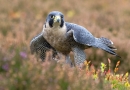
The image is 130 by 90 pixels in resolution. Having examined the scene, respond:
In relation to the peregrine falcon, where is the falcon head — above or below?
above

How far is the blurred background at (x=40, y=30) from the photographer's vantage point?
12.5 feet

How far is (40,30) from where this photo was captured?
1195cm

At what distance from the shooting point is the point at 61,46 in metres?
6.09

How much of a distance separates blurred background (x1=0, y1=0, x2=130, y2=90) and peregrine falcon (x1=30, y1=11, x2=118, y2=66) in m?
0.35

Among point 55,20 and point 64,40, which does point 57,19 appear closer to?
point 55,20

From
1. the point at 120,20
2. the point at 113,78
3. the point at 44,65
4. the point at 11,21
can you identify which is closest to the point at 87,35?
the point at 113,78

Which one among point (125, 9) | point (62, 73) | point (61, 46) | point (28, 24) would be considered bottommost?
point (62, 73)

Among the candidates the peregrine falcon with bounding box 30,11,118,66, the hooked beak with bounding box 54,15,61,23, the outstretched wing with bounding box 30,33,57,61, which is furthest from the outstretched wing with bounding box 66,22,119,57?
the outstretched wing with bounding box 30,33,57,61

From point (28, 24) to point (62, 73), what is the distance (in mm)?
9097

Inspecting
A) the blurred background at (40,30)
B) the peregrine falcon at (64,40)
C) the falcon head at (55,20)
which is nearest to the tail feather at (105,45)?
the peregrine falcon at (64,40)

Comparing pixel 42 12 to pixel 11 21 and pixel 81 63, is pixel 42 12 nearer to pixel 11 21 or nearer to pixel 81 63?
pixel 11 21

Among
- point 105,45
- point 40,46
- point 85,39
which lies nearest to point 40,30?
point 40,46

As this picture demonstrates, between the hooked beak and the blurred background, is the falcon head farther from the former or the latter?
the blurred background

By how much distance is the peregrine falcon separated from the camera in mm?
5992
